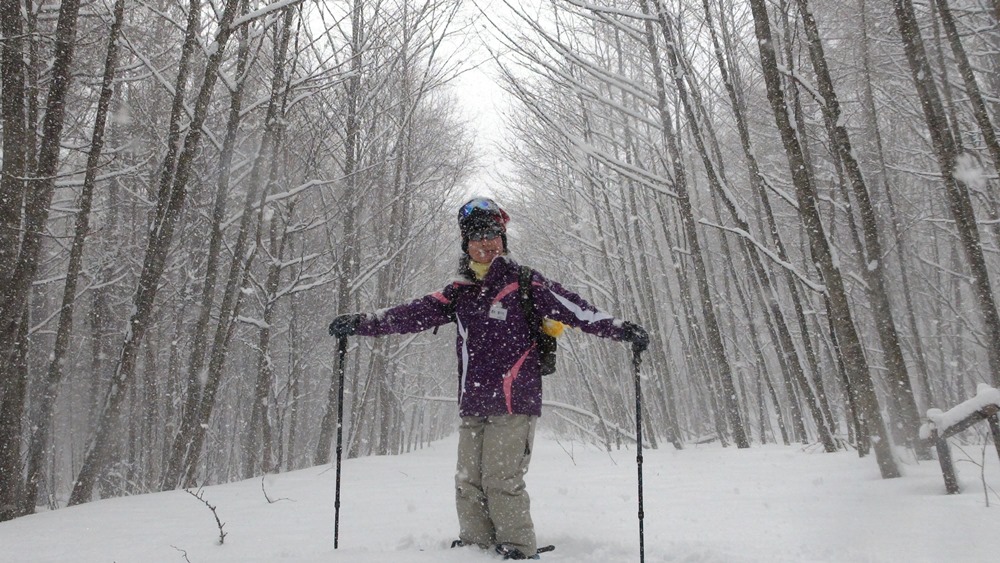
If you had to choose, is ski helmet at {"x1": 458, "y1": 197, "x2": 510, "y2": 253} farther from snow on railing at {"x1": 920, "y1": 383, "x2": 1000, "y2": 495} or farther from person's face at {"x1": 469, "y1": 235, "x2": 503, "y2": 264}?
snow on railing at {"x1": 920, "y1": 383, "x2": 1000, "y2": 495}

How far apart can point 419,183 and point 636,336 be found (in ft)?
24.2

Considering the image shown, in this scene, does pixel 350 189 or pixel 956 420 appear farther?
pixel 350 189

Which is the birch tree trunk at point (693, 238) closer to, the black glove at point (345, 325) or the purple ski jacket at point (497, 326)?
the purple ski jacket at point (497, 326)

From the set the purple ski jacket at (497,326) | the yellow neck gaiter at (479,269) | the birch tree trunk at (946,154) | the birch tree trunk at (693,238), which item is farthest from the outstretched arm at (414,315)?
the birch tree trunk at (946,154)

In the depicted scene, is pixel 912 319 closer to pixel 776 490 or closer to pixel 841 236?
pixel 841 236

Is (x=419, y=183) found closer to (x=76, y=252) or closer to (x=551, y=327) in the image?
(x=76, y=252)

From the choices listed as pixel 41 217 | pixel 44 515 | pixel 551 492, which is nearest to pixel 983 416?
pixel 551 492

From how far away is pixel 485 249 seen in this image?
3137 mm

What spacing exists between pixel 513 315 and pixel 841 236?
14639 mm

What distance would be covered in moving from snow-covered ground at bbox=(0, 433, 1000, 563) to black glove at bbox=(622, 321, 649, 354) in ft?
3.08

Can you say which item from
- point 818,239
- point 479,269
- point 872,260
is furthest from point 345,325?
point 872,260

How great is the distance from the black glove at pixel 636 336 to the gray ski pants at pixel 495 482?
0.65m

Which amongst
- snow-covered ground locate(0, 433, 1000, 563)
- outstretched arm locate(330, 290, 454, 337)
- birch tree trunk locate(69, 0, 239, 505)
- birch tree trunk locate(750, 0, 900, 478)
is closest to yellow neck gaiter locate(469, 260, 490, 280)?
outstretched arm locate(330, 290, 454, 337)

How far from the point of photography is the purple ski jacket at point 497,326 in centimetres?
291
